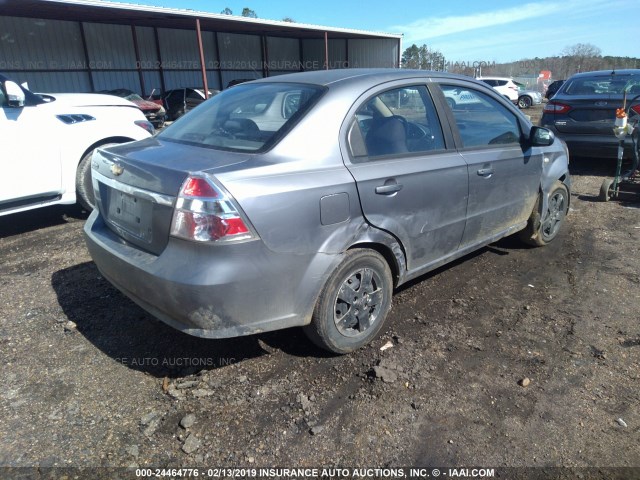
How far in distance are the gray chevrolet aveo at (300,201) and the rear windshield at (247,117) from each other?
0.01m

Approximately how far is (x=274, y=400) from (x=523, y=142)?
Result: 3.05 metres

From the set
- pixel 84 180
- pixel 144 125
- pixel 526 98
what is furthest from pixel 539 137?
pixel 526 98

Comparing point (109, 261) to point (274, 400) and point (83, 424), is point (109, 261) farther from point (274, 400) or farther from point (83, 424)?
point (274, 400)

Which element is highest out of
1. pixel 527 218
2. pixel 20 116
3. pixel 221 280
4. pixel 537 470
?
pixel 20 116

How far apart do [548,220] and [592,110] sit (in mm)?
3977

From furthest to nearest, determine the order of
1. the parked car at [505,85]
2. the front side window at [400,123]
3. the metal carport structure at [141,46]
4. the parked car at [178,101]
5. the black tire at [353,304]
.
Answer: the parked car at [505,85] < the parked car at [178,101] < the metal carport structure at [141,46] < the front side window at [400,123] < the black tire at [353,304]

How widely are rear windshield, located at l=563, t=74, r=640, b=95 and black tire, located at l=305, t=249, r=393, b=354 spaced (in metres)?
6.81

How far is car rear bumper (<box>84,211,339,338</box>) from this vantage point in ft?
7.50

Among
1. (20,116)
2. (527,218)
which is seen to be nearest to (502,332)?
(527,218)

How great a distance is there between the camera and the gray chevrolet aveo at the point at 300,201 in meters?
2.31

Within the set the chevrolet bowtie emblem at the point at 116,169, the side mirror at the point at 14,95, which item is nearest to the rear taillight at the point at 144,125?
the side mirror at the point at 14,95

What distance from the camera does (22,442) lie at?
7.50 feet

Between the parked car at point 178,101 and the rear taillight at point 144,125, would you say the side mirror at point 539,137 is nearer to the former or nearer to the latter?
the rear taillight at point 144,125

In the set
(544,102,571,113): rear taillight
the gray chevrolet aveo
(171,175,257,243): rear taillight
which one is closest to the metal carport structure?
(544,102,571,113): rear taillight
